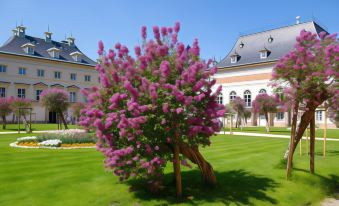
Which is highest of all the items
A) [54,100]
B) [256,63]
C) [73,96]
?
[256,63]

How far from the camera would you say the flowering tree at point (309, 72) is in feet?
27.8

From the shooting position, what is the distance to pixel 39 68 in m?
50.2

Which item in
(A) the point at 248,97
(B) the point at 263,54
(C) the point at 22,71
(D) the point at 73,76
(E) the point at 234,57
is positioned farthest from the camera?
(D) the point at 73,76

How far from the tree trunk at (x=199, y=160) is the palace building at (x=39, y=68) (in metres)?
45.3

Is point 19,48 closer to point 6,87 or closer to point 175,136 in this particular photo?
point 6,87

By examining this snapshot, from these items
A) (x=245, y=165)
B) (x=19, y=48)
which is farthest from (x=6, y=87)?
(x=245, y=165)

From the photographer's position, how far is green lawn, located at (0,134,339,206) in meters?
6.85

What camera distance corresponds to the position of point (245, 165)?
10.5 metres

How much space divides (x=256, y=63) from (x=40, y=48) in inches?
1477

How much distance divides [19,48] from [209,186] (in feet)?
161

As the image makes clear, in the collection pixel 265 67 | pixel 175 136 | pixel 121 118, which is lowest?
pixel 175 136

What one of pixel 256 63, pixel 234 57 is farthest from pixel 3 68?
pixel 256 63

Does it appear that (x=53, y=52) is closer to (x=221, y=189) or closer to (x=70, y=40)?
(x=70, y=40)

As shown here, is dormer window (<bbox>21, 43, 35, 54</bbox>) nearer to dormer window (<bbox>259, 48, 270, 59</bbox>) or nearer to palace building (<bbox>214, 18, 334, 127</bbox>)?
palace building (<bbox>214, 18, 334, 127</bbox>)
